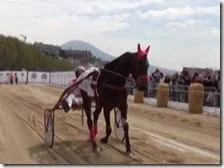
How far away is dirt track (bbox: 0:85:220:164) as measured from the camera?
8.89 m

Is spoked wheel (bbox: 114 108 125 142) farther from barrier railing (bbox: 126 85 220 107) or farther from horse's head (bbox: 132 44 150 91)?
barrier railing (bbox: 126 85 220 107)

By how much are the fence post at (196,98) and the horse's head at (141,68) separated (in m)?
8.90

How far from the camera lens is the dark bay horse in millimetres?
8844

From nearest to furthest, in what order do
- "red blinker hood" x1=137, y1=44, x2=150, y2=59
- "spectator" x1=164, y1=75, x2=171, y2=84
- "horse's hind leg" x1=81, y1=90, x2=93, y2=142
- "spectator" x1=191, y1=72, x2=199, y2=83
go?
"red blinker hood" x1=137, y1=44, x2=150, y2=59 → "horse's hind leg" x1=81, y1=90, x2=93, y2=142 → "spectator" x1=191, y1=72, x2=199, y2=83 → "spectator" x1=164, y1=75, x2=171, y2=84

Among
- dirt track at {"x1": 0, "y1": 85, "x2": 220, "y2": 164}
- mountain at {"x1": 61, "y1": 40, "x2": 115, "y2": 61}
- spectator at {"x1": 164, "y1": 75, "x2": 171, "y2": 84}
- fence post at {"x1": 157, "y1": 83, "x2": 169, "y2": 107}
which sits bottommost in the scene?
dirt track at {"x1": 0, "y1": 85, "x2": 220, "y2": 164}

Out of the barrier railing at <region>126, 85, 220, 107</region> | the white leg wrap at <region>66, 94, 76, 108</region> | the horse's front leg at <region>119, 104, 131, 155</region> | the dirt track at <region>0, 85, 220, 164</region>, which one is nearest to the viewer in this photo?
the dirt track at <region>0, 85, 220, 164</region>

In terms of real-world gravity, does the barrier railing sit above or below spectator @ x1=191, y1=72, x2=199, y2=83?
below

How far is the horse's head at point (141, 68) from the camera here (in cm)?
879

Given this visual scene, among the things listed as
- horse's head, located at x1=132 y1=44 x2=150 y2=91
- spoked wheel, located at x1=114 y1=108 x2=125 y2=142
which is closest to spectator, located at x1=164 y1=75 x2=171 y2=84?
spoked wheel, located at x1=114 y1=108 x2=125 y2=142

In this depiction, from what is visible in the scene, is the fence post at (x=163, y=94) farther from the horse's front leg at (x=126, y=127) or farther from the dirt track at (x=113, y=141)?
the horse's front leg at (x=126, y=127)

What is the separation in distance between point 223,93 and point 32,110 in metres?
7.36

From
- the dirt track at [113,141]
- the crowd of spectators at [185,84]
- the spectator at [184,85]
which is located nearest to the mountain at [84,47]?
the dirt track at [113,141]

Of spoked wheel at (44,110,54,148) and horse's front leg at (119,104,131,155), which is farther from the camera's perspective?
spoked wheel at (44,110,54,148)

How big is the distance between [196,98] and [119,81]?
344 inches
